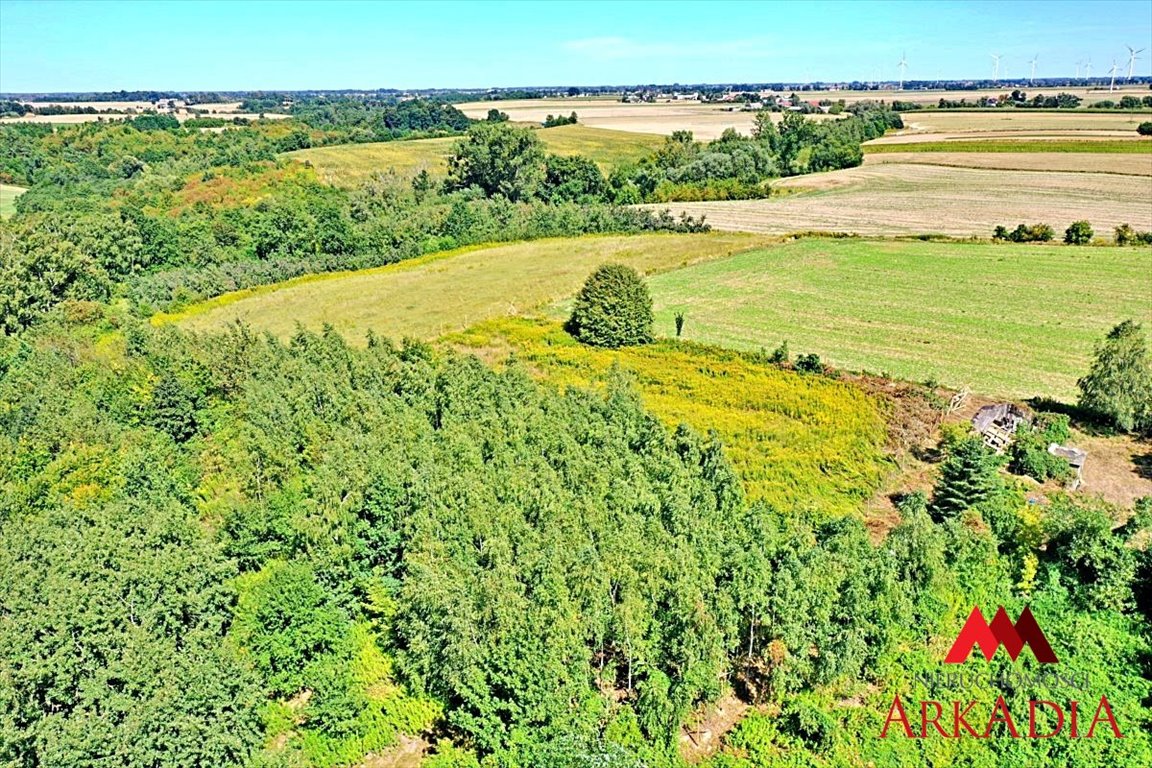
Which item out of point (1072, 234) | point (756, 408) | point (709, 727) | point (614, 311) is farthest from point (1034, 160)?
point (709, 727)

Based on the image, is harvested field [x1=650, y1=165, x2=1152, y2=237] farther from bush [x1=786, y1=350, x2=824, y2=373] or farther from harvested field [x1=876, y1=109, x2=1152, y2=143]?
bush [x1=786, y1=350, x2=824, y2=373]

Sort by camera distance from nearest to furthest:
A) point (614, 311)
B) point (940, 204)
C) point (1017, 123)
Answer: point (614, 311), point (940, 204), point (1017, 123)

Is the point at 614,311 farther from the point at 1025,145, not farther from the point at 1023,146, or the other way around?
the point at 1025,145

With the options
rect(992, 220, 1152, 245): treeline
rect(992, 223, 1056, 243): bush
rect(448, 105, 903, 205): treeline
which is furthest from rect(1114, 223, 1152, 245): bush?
rect(448, 105, 903, 205): treeline

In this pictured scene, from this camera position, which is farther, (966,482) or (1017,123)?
(1017,123)

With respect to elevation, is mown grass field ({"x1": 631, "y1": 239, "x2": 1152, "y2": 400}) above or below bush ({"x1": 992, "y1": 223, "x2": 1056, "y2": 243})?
below

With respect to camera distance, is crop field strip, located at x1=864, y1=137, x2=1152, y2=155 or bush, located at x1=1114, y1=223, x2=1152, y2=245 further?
crop field strip, located at x1=864, y1=137, x2=1152, y2=155
